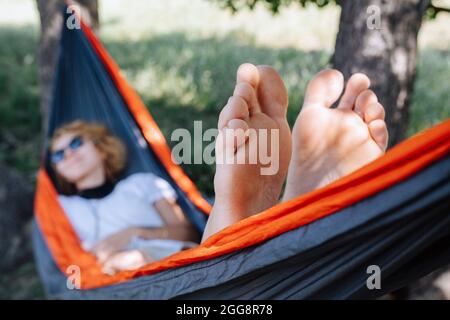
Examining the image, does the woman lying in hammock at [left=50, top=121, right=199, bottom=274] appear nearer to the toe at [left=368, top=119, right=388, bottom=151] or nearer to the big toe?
the big toe

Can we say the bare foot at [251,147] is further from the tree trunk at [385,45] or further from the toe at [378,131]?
the tree trunk at [385,45]

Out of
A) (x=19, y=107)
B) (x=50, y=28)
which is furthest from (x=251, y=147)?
(x=19, y=107)

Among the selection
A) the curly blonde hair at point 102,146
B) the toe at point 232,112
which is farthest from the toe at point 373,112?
the curly blonde hair at point 102,146

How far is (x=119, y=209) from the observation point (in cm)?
208

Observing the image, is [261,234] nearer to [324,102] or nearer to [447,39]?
[324,102]

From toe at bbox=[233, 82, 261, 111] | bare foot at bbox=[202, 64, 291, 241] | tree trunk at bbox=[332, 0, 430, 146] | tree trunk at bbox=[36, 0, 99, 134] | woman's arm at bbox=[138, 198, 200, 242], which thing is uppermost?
tree trunk at bbox=[36, 0, 99, 134]

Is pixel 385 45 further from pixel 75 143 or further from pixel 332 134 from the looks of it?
pixel 75 143

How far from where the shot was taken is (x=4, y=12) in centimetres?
777

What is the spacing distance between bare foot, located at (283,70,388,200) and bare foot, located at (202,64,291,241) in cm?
4

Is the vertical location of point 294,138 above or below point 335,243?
above

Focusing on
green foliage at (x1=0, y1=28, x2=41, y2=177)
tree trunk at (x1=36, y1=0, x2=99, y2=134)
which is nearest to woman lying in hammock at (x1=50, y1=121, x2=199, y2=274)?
tree trunk at (x1=36, y1=0, x2=99, y2=134)

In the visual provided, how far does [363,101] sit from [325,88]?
0.30 ft

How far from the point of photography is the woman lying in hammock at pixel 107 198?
1.99 metres

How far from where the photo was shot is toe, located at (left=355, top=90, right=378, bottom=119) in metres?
1.33
